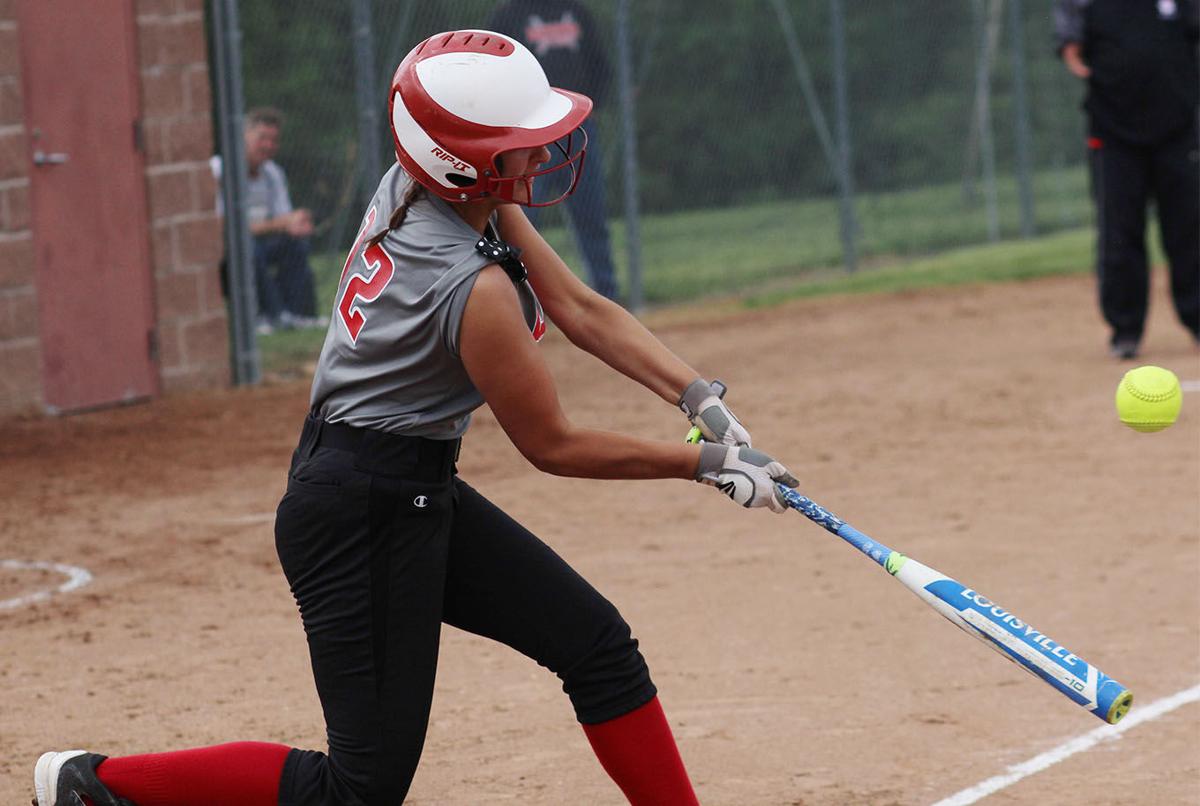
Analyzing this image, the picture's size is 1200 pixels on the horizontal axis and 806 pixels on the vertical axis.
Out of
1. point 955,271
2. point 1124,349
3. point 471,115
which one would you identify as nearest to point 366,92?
point 1124,349

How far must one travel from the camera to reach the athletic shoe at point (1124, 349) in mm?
10930

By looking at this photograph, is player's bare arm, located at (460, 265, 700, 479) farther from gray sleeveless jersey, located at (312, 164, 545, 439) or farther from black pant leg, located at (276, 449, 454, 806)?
black pant leg, located at (276, 449, 454, 806)

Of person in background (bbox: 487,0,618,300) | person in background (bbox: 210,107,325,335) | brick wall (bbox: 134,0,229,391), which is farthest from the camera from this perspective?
person in background (bbox: 487,0,618,300)

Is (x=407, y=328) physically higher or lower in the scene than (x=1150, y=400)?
higher

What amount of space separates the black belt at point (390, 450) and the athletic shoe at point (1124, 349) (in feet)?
26.4

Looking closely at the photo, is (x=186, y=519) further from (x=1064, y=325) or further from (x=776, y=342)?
(x=1064, y=325)

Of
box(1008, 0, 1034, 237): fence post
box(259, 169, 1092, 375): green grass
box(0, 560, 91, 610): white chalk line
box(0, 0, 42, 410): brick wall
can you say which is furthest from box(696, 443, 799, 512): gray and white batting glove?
box(1008, 0, 1034, 237): fence post

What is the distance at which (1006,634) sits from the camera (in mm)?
3840

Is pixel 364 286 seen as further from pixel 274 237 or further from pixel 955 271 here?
pixel 955 271

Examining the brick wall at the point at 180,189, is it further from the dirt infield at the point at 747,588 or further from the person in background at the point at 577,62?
the person in background at the point at 577,62

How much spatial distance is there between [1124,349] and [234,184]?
18.7ft

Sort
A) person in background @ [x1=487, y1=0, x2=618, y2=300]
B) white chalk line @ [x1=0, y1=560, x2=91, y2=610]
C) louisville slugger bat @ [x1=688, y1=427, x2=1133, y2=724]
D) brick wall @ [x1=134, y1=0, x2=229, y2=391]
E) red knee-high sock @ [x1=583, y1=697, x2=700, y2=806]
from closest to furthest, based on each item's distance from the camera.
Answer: louisville slugger bat @ [x1=688, y1=427, x2=1133, y2=724]
red knee-high sock @ [x1=583, y1=697, x2=700, y2=806]
white chalk line @ [x1=0, y1=560, x2=91, y2=610]
brick wall @ [x1=134, y1=0, x2=229, y2=391]
person in background @ [x1=487, y1=0, x2=618, y2=300]

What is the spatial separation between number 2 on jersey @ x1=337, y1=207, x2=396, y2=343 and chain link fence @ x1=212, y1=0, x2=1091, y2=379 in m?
8.10

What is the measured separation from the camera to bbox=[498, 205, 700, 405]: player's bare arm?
421 centimetres
